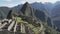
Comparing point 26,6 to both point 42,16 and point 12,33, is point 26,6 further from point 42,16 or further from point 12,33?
point 12,33

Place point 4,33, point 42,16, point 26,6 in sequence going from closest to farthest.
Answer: point 4,33 → point 26,6 → point 42,16

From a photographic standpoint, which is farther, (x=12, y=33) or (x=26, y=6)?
(x=26, y=6)

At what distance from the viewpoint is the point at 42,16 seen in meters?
185

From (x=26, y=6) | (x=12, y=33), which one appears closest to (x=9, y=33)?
(x=12, y=33)

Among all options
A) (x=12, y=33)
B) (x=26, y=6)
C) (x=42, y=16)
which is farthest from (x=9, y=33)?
(x=42, y=16)

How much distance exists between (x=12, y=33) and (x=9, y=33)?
0.19 meters

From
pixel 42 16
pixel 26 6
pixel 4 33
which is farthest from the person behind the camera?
pixel 42 16

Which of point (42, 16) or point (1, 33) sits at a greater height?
point (1, 33)

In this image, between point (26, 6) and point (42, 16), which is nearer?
point (26, 6)

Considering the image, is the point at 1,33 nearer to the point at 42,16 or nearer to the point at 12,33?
the point at 12,33

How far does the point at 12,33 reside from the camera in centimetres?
830

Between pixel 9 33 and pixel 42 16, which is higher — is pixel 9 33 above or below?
above

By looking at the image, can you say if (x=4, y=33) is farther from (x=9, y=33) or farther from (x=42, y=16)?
(x=42, y=16)

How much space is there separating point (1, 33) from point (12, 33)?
1.90 ft
